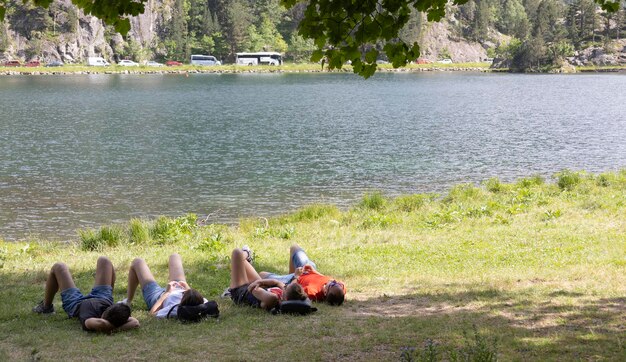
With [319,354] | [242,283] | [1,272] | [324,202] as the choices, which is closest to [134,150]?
[324,202]

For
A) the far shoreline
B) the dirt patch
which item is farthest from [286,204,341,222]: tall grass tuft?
the far shoreline

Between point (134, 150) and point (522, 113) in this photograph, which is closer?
point (134, 150)

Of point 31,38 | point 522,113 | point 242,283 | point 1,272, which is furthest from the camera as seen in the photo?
point 31,38

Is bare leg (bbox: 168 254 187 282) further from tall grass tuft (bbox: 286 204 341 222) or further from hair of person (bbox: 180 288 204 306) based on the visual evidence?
tall grass tuft (bbox: 286 204 341 222)

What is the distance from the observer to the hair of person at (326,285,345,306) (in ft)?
30.1

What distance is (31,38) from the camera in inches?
6609

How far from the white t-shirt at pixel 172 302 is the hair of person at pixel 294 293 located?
112 centimetres

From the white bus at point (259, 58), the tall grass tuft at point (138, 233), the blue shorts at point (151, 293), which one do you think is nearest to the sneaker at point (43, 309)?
the blue shorts at point (151, 293)

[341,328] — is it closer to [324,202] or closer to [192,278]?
[192,278]

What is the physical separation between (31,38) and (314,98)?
114 metres

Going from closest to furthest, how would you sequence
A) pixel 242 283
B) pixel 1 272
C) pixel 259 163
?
pixel 242 283
pixel 1 272
pixel 259 163

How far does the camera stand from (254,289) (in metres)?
9.22

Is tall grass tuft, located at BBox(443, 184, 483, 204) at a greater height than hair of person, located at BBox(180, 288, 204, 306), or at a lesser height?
lesser

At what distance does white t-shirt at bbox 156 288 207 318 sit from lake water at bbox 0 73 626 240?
12729 mm
